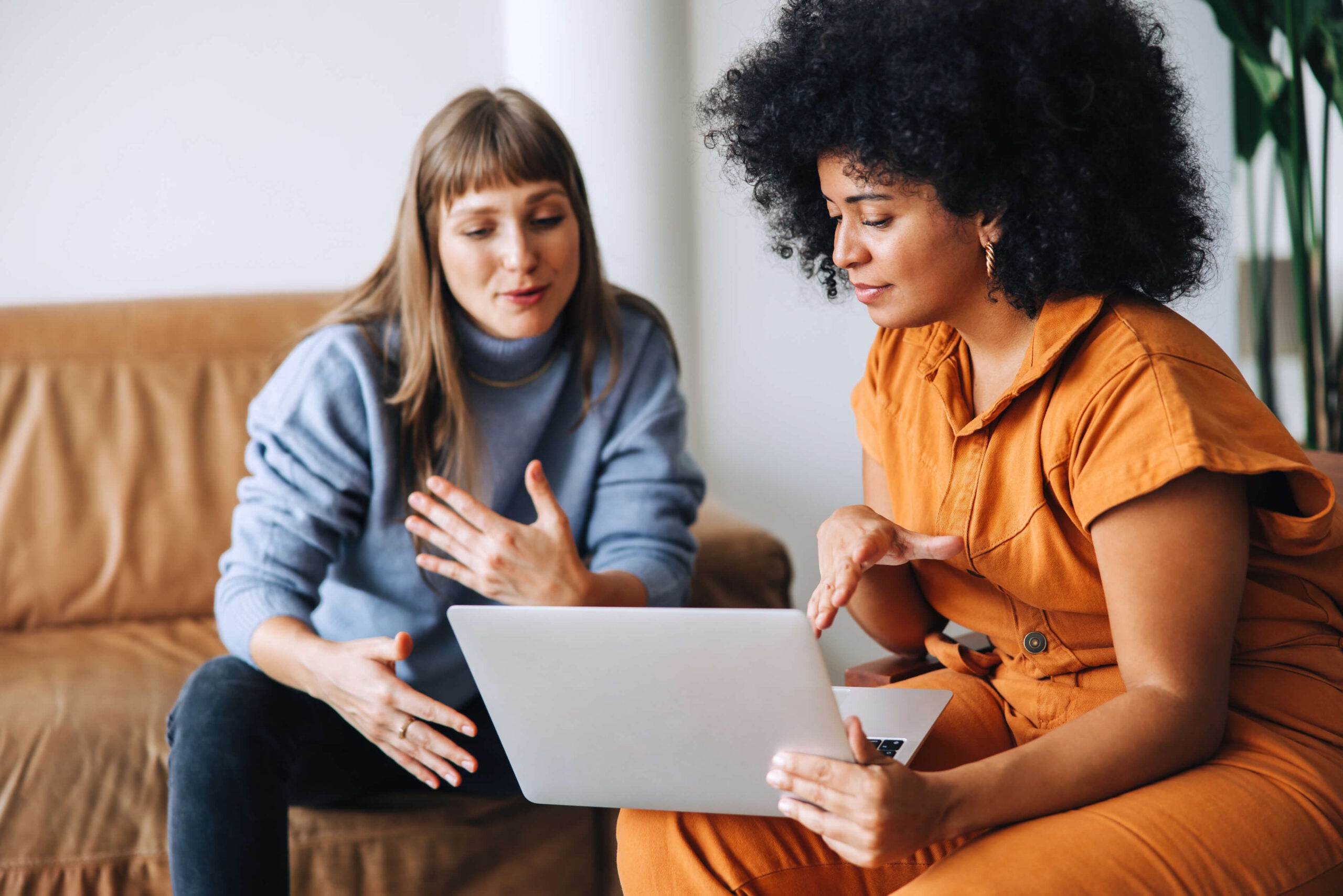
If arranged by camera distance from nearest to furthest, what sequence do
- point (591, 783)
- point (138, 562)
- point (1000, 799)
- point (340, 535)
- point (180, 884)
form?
point (1000, 799) → point (591, 783) → point (180, 884) → point (340, 535) → point (138, 562)

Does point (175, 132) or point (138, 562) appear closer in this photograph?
point (138, 562)

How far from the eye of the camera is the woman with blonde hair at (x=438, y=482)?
125 centimetres

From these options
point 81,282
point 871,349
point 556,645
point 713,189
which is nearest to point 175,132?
point 81,282

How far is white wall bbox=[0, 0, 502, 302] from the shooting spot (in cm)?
209

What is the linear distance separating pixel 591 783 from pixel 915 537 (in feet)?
1.19

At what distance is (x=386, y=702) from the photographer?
119 centimetres

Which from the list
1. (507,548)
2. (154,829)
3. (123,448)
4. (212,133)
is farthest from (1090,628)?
(212,133)

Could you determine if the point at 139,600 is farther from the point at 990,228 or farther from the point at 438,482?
the point at 990,228

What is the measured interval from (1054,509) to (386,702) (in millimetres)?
716

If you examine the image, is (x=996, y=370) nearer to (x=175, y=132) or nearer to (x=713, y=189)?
(x=713, y=189)

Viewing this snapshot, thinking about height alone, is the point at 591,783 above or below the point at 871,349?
below

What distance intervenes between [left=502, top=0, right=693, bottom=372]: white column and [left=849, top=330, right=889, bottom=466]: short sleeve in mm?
1035

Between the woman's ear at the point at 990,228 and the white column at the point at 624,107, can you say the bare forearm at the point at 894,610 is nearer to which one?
the woman's ear at the point at 990,228

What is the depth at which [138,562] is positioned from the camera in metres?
1.87
